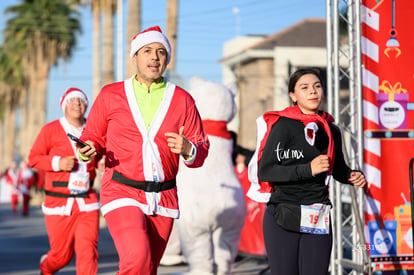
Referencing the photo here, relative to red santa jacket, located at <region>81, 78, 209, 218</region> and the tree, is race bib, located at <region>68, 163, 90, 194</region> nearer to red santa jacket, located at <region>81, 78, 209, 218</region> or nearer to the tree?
red santa jacket, located at <region>81, 78, 209, 218</region>

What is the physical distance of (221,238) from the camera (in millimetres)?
9141

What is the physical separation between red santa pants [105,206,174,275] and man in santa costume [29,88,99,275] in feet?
7.45

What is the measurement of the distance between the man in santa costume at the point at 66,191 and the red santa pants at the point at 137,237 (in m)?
2.27

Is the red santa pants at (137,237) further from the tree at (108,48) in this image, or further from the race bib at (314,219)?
the tree at (108,48)

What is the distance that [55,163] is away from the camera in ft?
27.0

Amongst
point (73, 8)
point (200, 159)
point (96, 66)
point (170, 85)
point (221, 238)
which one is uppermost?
point (73, 8)

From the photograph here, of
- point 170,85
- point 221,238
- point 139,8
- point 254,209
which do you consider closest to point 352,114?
point 221,238

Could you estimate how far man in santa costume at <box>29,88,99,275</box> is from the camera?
8.20m

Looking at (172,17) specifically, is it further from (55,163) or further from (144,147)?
(144,147)

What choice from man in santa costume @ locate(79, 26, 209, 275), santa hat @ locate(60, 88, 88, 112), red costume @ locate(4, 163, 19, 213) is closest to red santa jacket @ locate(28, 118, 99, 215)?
santa hat @ locate(60, 88, 88, 112)

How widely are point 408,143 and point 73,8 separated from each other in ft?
129

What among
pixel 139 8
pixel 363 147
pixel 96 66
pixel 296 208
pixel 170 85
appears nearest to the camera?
pixel 296 208

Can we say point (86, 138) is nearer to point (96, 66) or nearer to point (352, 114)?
point (352, 114)

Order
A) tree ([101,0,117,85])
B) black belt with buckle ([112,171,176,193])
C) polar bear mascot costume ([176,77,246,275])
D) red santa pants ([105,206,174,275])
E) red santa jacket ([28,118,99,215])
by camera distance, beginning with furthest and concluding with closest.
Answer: tree ([101,0,117,85])
polar bear mascot costume ([176,77,246,275])
red santa jacket ([28,118,99,215])
black belt with buckle ([112,171,176,193])
red santa pants ([105,206,174,275])
